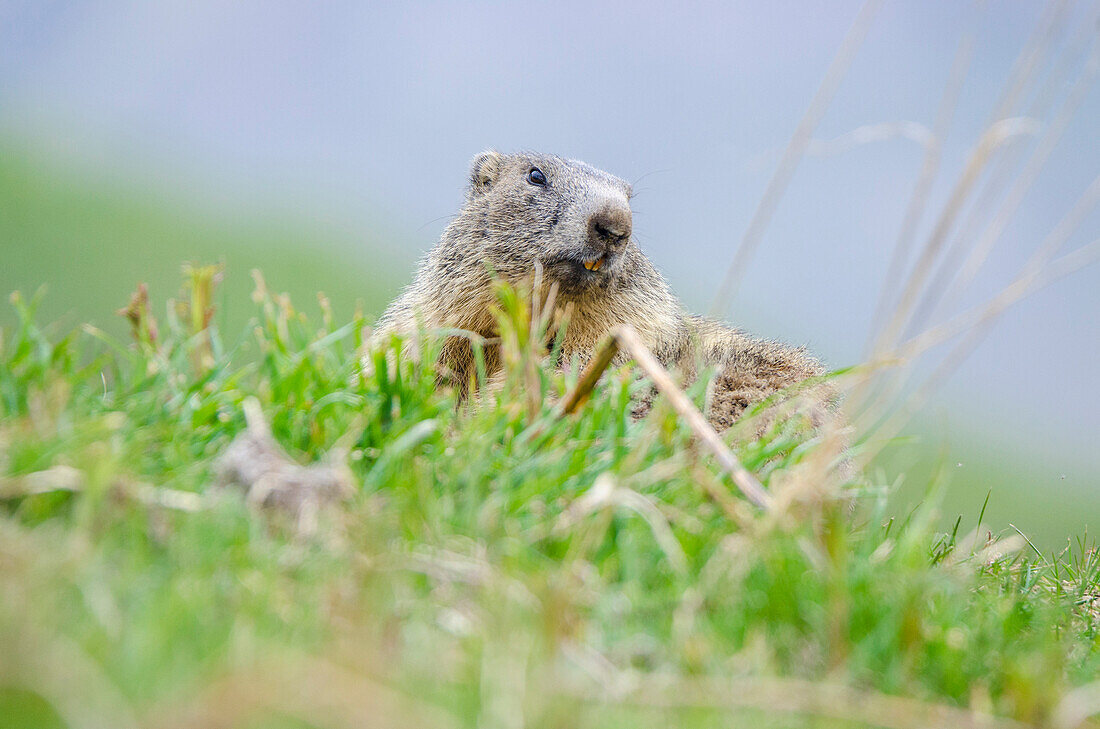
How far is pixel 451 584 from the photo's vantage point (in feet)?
6.20

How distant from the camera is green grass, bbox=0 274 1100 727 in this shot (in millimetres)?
1411

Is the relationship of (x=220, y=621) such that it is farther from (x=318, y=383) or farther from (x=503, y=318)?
(x=503, y=318)

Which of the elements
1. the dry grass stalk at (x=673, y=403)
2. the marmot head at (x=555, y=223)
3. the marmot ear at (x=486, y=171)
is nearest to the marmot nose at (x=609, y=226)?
the marmot head at (x=555, y=223)

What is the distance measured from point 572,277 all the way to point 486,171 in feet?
4.55

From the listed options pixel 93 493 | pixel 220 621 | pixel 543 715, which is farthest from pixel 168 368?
pixel 543 715

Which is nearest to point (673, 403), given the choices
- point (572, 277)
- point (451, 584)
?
point (451, 584)

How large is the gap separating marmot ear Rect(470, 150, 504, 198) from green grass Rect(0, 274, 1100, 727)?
9.92 ft

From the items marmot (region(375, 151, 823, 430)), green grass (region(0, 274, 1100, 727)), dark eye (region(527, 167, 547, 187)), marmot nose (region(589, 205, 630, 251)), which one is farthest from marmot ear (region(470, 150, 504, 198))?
green grass (region(0, 274, 1100, 727))

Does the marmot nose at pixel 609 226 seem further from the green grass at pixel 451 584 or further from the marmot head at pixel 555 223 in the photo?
the green grass at pixel 451 584

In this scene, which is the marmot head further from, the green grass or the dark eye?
the green grass

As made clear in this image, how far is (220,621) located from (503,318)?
1.59 meters

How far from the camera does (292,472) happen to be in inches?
81.9

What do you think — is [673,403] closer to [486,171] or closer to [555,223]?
[555,223]

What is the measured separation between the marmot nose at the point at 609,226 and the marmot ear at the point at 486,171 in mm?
1289
